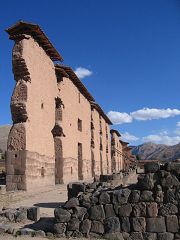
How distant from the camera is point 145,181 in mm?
8203

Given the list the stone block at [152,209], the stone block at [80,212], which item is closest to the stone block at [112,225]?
the stone block at [80,212]

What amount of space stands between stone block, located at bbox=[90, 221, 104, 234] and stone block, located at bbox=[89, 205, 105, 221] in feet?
0.31

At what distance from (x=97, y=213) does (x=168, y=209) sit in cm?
164

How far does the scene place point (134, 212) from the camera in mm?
8102

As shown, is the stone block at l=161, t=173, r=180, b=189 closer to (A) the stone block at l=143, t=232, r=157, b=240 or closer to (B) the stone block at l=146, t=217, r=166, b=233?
(B) the stone block at l=146, t=217, r=166, b=233

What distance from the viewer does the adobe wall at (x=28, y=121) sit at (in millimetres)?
16859

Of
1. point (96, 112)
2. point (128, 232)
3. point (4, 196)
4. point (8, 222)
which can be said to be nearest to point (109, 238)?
point (128, 232)

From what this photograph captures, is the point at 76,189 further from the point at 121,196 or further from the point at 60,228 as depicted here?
the point at 121,196

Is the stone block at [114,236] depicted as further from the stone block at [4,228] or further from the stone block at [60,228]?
the stone block at [4,228]

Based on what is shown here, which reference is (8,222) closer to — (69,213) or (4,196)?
(69,213)

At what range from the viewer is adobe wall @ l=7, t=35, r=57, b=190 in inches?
664

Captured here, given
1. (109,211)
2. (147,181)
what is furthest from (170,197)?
(109,211)

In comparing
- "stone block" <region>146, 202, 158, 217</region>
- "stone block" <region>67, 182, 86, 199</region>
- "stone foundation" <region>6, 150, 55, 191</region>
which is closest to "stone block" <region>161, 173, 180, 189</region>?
"stone block" <region>146, 202, 158, 217</region>

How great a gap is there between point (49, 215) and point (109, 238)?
3356mm
